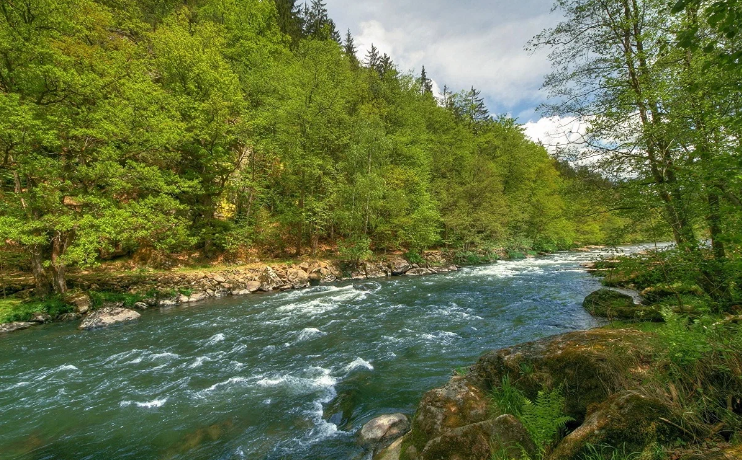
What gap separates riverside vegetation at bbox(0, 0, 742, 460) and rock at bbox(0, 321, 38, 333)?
1.01m

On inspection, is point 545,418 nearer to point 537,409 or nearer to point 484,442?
point 537,409

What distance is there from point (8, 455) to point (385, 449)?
6.13 m

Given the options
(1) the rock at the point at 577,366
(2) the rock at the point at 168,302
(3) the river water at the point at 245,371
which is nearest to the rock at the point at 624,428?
(1) the rock at the point at 577,366

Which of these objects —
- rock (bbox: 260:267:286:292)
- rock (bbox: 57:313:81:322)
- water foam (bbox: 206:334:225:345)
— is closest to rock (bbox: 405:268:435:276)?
rock (bbox: 260:267:286:292)

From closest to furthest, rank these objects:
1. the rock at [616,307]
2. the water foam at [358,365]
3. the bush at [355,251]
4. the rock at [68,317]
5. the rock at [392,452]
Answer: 1. the rock at [392,452]
2. the water foam at [358,365]
3. the rock at [616,307]
4. the rock at [68,317]
5. the bush at [355,251]

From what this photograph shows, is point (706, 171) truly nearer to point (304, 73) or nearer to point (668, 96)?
point (668, 96)

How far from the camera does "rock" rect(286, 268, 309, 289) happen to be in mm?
18844

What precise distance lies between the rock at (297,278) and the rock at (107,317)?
24.8 feet

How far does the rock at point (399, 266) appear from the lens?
23203 millimetres

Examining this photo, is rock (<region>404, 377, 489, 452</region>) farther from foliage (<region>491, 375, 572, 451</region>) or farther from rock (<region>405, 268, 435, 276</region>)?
rock (<region>405, 268, 435, 276</region>)

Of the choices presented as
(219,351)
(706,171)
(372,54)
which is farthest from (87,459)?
(372,54)

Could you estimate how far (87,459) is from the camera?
16.5 feet

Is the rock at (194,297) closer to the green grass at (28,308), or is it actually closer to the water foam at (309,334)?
the green grass at (28,308)

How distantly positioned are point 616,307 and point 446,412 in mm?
8397
